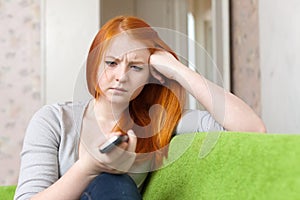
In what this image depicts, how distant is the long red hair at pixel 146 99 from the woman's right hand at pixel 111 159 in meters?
0.03

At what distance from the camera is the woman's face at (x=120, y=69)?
750mm

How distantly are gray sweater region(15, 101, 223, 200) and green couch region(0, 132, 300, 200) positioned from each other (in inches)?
4.1

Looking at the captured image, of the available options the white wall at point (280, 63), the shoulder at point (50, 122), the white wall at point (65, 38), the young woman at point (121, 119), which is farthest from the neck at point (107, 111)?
the white wall at point (65, 38)

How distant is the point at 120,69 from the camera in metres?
0.76

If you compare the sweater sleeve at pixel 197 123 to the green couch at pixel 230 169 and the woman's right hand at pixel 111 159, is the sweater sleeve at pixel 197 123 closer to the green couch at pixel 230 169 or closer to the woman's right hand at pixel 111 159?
the green couch at pixel 230 169

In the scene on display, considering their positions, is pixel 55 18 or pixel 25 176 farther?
pixel 55 18

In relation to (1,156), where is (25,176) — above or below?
above

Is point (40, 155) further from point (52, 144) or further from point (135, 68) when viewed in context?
point (135, 68)

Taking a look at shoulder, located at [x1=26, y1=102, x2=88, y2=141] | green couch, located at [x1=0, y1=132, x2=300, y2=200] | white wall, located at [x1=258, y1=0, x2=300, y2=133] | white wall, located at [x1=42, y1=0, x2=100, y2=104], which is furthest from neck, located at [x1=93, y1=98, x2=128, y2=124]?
white wall, located at [x1=42, y1=0, x2=100, y2=104]

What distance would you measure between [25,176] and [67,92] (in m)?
1.21

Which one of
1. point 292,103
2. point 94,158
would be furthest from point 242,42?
point 94,158

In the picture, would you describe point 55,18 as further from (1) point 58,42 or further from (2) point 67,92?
(2) point 67,92

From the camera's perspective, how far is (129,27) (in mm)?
846

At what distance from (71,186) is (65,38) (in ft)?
4.77
